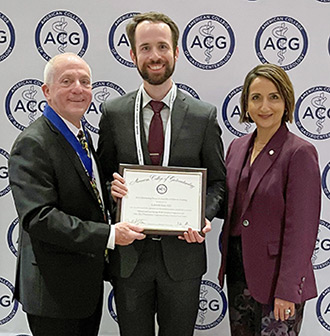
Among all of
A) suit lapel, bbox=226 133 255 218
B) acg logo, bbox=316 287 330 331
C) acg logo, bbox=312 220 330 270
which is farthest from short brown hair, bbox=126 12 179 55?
acg logo, bbox=316 287 330 331

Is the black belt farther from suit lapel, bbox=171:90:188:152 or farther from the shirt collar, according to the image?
the shirt collar

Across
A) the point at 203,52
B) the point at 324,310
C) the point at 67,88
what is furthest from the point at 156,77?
the point at 324,310

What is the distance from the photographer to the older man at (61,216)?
161cm

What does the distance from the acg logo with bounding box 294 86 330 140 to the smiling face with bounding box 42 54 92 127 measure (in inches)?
50.4

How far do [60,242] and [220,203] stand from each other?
2.18 feet

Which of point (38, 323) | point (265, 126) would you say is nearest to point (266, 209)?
point (265, 126)

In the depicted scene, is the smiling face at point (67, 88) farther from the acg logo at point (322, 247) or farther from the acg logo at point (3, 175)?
the acg logo at point (322, 247)

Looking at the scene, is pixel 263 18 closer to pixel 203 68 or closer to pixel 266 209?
pixel 203 68

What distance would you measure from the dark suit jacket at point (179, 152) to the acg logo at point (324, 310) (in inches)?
42.3

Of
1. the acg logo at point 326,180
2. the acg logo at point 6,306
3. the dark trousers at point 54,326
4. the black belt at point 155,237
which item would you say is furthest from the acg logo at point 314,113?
the acg logo at point 6,306

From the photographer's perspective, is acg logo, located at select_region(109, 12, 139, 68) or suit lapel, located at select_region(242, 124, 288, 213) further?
acg logo, located at select_region(109, 12, 139, 68)

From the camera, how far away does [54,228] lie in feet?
5.23

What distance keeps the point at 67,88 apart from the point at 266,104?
76 cm

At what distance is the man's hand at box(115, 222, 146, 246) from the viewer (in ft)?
5.42
